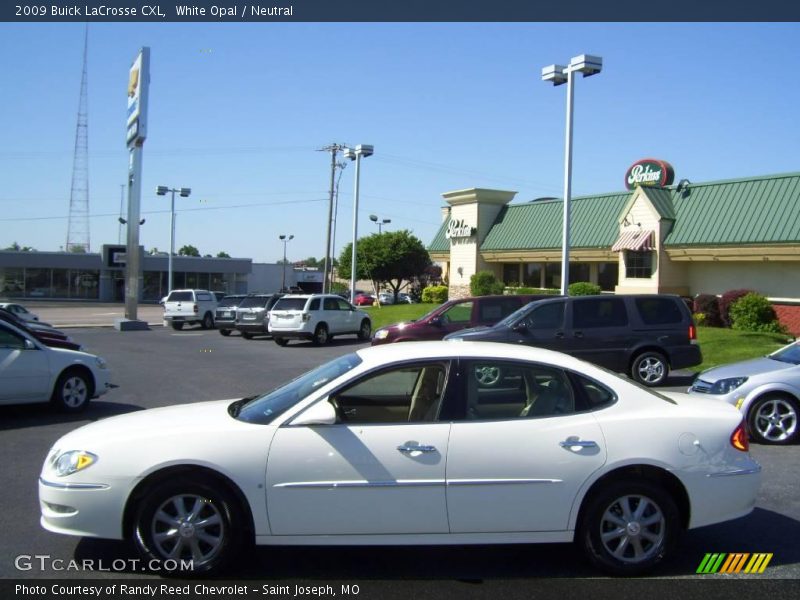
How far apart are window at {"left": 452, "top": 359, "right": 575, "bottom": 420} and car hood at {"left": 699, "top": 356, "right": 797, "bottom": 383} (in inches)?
205

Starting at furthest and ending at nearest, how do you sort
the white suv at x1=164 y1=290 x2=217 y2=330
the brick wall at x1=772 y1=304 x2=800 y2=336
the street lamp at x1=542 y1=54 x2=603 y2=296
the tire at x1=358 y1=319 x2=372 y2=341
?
the white suv at x1=164 y1=290 x2=217 y2=330
the tire at x1=358 y1=319 x2=372 y2=341
the brick wall at x1=772 y1=304 x2=800 y2=336
the street lamp at x1=542 y1=54 x2=603 y2=296

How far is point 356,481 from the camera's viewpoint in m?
4.70

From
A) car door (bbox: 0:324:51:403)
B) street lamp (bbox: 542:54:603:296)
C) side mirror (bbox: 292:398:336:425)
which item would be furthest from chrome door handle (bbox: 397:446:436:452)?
street lamp (bbox: 542:54:603:296)

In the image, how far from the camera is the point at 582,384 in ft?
16.9

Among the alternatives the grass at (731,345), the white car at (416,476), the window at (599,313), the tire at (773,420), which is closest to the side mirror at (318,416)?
the white car at (416,476)

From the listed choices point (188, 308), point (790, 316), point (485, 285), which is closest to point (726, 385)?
point (790, 316)

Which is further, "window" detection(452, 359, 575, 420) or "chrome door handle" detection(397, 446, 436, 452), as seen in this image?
"window" detection(452, 359, 575, 420)

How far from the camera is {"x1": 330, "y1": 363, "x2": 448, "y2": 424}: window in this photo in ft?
16.6

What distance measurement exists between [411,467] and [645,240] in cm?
2827

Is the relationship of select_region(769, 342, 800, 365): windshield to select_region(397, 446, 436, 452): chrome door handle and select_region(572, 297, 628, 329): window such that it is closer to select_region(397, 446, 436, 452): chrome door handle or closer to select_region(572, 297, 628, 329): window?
select_region(572, 297, 628, 329): window

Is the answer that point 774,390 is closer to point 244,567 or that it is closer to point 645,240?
point 244,567

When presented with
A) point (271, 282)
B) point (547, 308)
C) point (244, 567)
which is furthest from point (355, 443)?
point (271, 282)

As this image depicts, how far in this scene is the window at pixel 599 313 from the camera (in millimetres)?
13961

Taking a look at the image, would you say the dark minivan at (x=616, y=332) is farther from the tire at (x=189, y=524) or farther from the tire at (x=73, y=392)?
the tire at (x=189, y=524)
